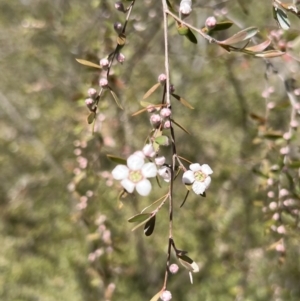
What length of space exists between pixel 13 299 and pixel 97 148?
0.95 metres

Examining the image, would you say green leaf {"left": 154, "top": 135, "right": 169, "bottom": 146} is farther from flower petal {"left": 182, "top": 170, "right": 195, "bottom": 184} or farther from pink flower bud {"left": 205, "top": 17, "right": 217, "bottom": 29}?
pink flower bud {"left": 205, "top": 17, "right": 217, "bottom": 29}

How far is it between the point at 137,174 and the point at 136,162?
0.08ft

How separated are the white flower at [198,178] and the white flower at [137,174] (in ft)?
0.20

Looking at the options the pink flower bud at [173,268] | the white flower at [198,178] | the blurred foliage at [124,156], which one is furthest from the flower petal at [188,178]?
the blurred foliage at [124,156]

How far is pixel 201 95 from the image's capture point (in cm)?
232

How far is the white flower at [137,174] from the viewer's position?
67 cm

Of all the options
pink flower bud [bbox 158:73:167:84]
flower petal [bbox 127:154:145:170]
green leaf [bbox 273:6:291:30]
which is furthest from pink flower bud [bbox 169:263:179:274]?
green leaf [bbox 273:6:291:30]

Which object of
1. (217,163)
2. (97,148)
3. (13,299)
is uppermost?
(97,148)

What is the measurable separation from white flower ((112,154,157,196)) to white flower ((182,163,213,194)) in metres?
0.06

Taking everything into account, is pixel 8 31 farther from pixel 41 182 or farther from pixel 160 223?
pixel 160 223

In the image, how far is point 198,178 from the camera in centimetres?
71

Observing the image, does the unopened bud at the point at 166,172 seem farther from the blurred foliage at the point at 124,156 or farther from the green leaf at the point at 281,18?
the blurred foliage at the point at 124,156

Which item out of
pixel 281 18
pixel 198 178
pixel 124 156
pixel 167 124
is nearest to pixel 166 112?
pixel 167 124

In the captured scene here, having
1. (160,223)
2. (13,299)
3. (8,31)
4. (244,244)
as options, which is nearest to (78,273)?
(13,299)
